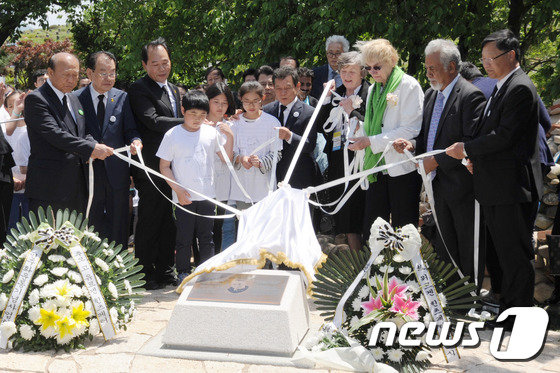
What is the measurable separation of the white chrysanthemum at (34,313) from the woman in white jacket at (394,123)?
292cm

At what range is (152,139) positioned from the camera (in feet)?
22.1

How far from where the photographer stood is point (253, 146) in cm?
664

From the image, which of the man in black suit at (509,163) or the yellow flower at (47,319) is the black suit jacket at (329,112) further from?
the yellow flower at (47,319)

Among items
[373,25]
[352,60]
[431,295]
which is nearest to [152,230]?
[352,60]

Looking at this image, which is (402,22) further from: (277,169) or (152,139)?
(152,139)

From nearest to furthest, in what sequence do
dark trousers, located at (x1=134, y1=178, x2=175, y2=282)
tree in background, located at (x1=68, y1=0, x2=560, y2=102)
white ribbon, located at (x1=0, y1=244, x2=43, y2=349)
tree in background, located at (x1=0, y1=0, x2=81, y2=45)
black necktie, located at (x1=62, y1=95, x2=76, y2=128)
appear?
1. white ribbon, located at (x1=0, y1=244, x2=43, y2=349)
2. black necktie, located at (x1=62, y1=95, x2=76, y2=128)
3. dark trousers, located at (x1=134, y1=178, x2=175, y2=282)
4. tree in background, located at (x1=68, y1=0, x2=560, y2=102)
5. tree in background, located at (x1=0, y1=0, x2=81, y2=45)

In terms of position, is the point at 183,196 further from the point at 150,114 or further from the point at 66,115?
the point at 66,115

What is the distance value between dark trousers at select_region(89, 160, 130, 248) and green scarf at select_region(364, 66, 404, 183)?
2.49 metres

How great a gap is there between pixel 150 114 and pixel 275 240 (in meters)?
2.36

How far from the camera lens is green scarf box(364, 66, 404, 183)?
19.2 ft

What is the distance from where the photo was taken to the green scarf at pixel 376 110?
19.2 ft

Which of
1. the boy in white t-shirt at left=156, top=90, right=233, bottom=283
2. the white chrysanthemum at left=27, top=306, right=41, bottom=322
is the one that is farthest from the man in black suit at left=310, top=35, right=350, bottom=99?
the white chrysanthemum at left=27, top=306, right=41, bottom=322

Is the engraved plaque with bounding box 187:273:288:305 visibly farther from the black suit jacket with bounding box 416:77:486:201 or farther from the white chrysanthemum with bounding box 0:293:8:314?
the black suit jacket with bounding box 416:77:486:201

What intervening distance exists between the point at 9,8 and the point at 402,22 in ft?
61.9
